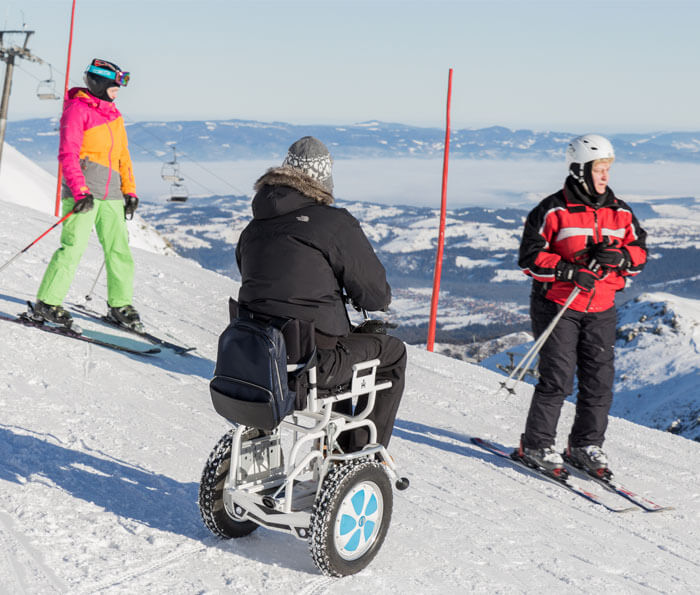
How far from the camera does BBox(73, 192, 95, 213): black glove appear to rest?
21.8ft

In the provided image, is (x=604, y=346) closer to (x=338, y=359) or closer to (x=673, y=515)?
(x=673, y=515)

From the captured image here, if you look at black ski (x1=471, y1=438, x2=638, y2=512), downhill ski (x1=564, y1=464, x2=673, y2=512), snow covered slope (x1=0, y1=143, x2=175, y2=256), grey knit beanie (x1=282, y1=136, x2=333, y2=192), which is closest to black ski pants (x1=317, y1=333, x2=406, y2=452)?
grey knit beanie (x1=282, y1=136, x2=333, y2=192)

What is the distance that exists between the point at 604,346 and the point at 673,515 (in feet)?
3.96

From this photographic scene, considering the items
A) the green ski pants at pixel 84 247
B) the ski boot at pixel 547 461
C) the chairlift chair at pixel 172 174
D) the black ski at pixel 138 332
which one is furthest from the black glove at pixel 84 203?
the chairlift chair at pixel 172 174

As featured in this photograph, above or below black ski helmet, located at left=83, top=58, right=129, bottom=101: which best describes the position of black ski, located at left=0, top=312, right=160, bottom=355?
below

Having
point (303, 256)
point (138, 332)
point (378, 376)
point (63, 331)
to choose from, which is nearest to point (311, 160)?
point (303, 256)

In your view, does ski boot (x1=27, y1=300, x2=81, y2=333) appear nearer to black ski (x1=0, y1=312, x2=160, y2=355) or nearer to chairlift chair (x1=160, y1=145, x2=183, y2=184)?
black ski (x1=0, y1=312, x2=160, y2=355)

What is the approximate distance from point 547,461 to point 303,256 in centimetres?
301

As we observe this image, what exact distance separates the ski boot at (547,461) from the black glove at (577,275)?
1.24 metres

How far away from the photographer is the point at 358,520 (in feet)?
11.6

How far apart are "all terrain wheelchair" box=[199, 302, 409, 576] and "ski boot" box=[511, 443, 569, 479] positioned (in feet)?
6.72

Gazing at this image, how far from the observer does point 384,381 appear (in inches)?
153

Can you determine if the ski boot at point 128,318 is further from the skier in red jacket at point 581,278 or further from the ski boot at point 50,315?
the skier in red jacket at point 581,278

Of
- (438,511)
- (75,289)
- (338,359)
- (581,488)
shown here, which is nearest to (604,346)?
(581,488)
